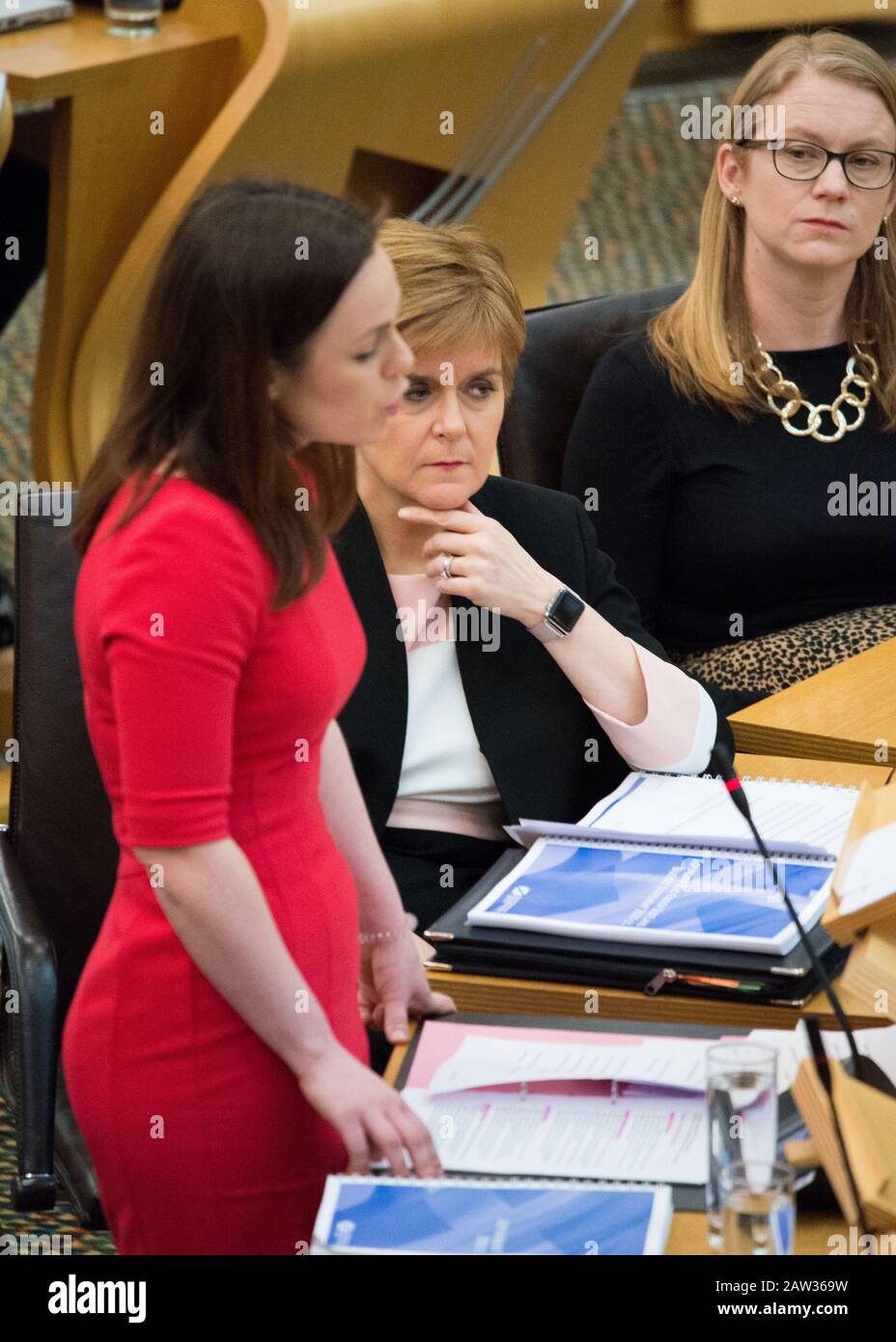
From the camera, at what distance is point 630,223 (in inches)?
231

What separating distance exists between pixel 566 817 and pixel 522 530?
1.02ft

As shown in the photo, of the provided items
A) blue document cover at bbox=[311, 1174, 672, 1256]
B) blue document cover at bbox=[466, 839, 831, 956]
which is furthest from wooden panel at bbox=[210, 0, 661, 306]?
blue document cover at bbox=[311, 1174, 672, 1256]

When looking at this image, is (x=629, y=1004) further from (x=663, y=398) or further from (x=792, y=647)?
(x=663, y=398)

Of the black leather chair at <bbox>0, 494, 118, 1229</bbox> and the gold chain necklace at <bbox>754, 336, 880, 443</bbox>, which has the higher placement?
the gold chain necklace at <bbox>754, 336, 880, 443</bbox>

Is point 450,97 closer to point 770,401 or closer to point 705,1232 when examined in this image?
point 770,401

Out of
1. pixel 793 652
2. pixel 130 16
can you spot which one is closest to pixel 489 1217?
pixel 793 652

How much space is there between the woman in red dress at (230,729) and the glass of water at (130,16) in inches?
88.0

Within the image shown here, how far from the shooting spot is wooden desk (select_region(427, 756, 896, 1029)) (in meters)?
1.35

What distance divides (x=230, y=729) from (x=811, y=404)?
4.97 ft

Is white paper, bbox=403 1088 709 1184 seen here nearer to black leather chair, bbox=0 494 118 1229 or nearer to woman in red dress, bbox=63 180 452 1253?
woman in red dress, bbox=63 180 452 1253

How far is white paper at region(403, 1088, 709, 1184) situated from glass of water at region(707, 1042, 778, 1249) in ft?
0.29

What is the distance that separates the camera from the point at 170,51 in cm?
322

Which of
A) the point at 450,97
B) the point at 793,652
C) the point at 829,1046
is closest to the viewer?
the point at 829,1046

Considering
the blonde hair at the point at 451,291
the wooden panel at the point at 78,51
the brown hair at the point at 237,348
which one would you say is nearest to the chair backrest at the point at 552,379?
the blonde hair at the point at 451,291
